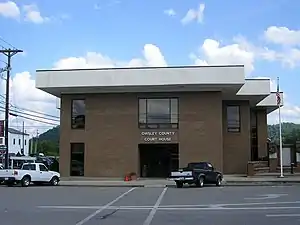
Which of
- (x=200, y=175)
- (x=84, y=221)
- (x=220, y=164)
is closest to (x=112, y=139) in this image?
(x=220, y=164)

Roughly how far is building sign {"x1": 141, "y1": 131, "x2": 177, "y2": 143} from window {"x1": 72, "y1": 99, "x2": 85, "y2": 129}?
5.51m

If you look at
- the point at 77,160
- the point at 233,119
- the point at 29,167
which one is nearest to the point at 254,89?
the point at 233,119

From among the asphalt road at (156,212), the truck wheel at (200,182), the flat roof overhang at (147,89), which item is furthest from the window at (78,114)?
the asphalt road at (156,212)

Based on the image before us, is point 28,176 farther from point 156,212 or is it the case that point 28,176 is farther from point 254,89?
point 254,89

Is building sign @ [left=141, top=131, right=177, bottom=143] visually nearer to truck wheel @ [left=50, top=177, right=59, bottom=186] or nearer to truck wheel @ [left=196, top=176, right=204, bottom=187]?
truck wheel @ [left=50, top=177, right=59, bottom=186]

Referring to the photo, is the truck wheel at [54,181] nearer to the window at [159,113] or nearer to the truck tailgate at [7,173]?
the truck tailgate at [7,173]

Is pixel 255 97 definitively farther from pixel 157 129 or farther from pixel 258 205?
pixel 258 205

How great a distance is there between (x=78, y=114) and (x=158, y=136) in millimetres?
7318

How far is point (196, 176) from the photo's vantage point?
32188 mm

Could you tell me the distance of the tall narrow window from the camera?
4469 centimetres

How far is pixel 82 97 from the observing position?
147 ft

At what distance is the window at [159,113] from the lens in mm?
43500

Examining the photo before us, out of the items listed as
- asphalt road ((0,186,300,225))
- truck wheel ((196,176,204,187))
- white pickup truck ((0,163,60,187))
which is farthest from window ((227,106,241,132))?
asphalt road ((0,186,300,225))

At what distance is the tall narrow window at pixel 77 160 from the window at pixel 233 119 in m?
14.4
